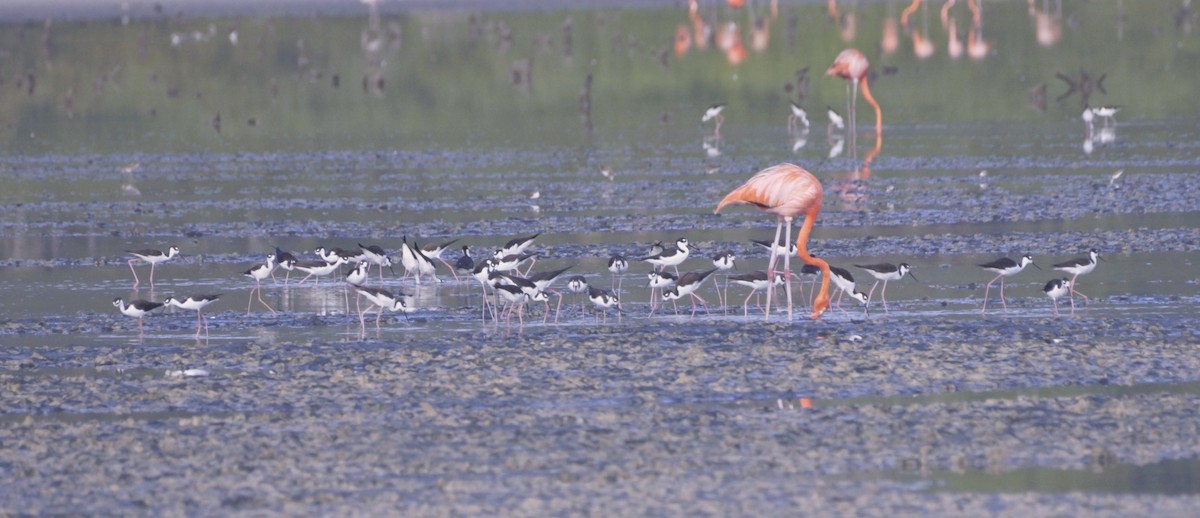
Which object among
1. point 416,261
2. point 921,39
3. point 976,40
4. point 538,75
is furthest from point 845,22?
point 416,261

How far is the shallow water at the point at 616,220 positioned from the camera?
11.1 meters

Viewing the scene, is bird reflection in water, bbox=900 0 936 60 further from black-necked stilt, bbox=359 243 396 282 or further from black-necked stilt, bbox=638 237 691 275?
black-necked stilt, bbox=359 243 396 282

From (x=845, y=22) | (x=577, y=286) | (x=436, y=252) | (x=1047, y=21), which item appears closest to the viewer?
(x=577, y=286)

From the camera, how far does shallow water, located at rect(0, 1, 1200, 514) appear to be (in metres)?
11.1

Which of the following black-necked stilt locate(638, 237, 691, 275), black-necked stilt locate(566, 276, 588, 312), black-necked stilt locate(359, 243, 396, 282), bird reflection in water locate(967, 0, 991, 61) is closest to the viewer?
black-necked stilt locate(566, 276, 588, 312)

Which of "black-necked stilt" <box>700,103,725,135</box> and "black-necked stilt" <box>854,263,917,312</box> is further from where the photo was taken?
"black-necked stilt" <box>700,103,725,135</box>

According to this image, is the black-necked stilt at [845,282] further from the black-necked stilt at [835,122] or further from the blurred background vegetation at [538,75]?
the black-necked stilt at [835,122]

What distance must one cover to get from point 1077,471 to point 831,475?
1251 millimetres

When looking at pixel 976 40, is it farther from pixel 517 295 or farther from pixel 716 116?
pixel 517 295

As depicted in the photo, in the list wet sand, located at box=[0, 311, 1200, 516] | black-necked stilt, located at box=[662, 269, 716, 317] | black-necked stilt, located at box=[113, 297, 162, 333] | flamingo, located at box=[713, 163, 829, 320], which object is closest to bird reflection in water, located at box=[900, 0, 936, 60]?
flamingo, located at box=[713, 163, 829, 320]

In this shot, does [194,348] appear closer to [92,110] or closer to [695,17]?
[92,110]

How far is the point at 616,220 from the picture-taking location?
66.8 feet

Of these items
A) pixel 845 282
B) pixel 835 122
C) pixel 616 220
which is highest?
pixel 835 122

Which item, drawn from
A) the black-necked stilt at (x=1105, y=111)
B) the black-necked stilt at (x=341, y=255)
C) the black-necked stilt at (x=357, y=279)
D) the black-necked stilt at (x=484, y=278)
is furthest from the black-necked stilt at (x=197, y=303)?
the black-necked stilt at (x=1105, y=111)
